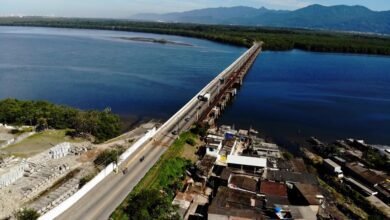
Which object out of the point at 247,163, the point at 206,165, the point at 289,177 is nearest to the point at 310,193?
the point at 289,177

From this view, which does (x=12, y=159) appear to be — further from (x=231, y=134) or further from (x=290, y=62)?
(x=290, y=62)

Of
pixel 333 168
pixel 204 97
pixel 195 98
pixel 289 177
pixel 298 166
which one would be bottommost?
pixel 333 168

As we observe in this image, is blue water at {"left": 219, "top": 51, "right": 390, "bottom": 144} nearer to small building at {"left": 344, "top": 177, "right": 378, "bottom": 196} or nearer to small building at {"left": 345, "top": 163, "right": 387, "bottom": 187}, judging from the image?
small building at {"left": 345, "top": 163, "right": 387, "bottom": 187}

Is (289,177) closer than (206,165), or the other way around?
(289,177)

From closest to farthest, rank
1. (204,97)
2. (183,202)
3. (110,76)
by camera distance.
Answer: (183,202) < (204,97) < (110,76)

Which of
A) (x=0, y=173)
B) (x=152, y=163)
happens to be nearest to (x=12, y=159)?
(x=0, y=173)

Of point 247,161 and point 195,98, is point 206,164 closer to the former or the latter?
point 247,161

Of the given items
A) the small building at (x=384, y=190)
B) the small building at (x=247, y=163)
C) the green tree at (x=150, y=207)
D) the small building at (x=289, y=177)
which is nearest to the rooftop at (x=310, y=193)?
the small building at (x=289, y=177)
